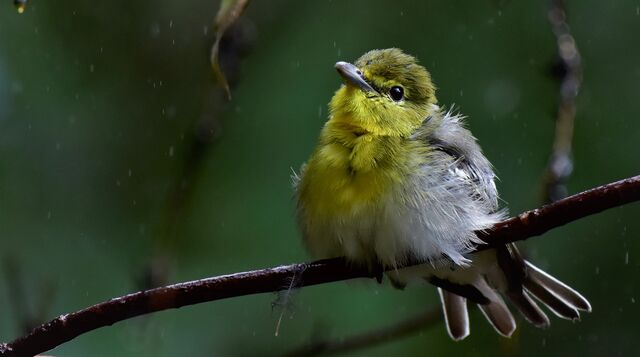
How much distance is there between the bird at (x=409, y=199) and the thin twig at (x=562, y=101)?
0.21 meters

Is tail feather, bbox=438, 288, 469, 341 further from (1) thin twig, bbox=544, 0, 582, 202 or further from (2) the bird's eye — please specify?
(2) the bird's eye

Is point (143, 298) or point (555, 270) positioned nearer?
point (143, 298)

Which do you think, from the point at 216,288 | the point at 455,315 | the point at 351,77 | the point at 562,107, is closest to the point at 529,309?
the point at 455,315

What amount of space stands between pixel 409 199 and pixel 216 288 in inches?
46.7

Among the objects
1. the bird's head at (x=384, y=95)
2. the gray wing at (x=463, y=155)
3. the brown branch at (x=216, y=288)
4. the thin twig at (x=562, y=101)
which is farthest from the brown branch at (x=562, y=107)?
the brown branch at (x=216, y=288)

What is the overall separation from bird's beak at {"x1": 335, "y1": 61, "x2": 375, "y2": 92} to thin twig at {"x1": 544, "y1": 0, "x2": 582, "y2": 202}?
684 millimetres

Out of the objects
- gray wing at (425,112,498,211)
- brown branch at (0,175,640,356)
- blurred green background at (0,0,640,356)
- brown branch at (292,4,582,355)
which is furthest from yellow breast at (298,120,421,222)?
blurred green background at (0,0,640,356)

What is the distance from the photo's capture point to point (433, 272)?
3627 millimetres

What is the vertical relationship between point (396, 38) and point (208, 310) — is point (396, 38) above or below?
above

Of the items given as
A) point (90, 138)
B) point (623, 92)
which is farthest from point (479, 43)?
point (90, 138)

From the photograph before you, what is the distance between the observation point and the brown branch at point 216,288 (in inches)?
82.9

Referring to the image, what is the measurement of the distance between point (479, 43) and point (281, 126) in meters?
1.27

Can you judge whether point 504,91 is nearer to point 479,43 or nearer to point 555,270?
point 479,43

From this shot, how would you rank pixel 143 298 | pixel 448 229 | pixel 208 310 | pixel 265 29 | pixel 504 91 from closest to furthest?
pixel 143 298 → pixel 448 229 → pixel 208 310 → pixel 504 91 → pixel 265 29
